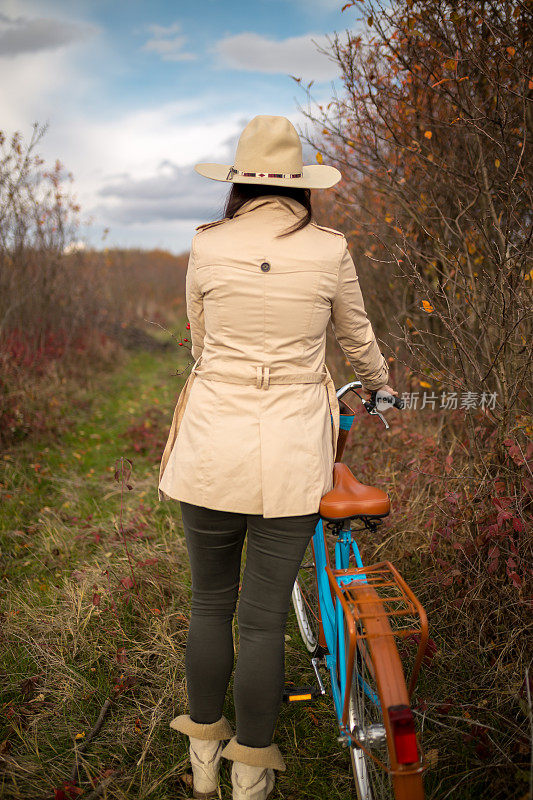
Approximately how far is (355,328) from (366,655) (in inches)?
41.3

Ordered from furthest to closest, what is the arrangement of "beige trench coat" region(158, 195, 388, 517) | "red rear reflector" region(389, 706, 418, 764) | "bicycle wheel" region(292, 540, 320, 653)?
"bicycle wheel" region(292, 540, 320, 653) → "beige trench coat" region(158, 195, 388, 517) → "red rear reflector" region(389, 706, 418, 764)

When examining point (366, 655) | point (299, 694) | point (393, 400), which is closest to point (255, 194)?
point (393, 400)

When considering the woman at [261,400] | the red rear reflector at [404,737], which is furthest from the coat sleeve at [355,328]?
the red rear reflector at [404,737]

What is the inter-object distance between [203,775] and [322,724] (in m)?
0.58

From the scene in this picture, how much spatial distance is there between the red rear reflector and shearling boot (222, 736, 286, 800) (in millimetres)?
613

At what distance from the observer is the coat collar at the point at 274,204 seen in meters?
1.78

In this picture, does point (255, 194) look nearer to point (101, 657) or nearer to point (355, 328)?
point (355, 328)

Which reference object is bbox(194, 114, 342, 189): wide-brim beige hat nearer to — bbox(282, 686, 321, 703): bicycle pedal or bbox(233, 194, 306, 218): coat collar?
bbox(233, 194, 306, 218): coat collar

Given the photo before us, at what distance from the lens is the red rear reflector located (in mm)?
1486

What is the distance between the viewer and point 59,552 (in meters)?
3.82

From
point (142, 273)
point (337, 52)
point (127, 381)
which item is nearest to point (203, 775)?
point (337, 52)

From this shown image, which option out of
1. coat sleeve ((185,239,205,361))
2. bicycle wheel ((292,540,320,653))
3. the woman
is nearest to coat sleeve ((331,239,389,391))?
the woman

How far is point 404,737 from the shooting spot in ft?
4.90

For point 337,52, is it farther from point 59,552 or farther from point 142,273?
point 142,273
